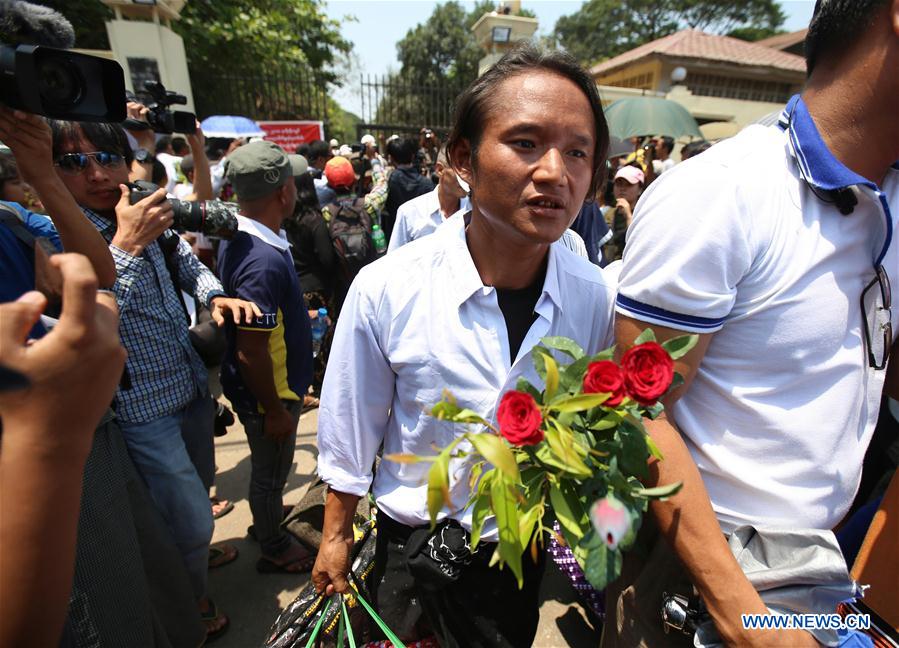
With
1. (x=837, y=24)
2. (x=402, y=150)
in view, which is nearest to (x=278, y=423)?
(x=837, y=24)

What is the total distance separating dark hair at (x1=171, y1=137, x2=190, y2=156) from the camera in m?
6.97

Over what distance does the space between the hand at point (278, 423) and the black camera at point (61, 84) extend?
1.43 metres

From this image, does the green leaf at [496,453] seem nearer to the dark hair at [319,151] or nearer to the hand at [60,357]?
the hand at [60,357]

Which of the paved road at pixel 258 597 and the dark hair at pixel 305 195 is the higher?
the dark hair at pixel 305 195

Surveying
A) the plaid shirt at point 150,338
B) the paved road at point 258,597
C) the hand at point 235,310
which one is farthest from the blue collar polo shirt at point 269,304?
the paved road at point 258,597

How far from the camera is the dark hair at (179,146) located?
6972mm

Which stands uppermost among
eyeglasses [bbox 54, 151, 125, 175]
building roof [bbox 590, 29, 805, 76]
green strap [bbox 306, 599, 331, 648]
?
building roof [bbox 590, 29, 805, 76]

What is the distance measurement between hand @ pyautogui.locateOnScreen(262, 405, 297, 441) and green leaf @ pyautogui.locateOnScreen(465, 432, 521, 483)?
187 cm

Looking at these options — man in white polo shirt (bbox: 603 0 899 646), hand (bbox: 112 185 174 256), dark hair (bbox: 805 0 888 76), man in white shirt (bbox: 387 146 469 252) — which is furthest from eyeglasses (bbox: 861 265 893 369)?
man in white shirt (bbox: 387 146 469 252)

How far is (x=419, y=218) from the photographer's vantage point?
3.74 m

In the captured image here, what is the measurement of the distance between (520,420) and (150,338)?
5.62ft

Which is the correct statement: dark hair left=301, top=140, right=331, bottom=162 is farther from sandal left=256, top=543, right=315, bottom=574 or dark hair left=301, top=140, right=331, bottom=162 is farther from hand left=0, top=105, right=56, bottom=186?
hand left=0, top=105, right=56, bottom=186

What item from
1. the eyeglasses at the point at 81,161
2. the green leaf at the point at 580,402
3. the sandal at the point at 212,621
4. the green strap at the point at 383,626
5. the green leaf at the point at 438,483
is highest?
the eyeglasses at the point at 81,161

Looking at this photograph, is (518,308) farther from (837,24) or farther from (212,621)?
(212,621)
